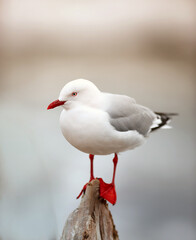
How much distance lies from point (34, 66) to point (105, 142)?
0.98 m

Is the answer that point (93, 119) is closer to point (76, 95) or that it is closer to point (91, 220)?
point (76, 95)

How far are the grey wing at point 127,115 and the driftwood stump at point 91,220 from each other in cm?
22

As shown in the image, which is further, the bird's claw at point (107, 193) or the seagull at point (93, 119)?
the bird's claw at point (107, 193)

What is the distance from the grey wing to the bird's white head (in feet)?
0.21

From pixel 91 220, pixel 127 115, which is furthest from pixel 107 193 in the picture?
pixel 127 115

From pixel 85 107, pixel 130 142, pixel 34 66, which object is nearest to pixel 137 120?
pixel 130 142

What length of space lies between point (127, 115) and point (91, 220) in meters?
0.35

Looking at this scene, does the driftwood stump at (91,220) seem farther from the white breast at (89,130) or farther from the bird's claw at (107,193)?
the white breast at (89,130)

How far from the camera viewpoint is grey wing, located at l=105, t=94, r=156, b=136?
978mm

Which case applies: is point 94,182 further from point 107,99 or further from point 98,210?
point 107,99

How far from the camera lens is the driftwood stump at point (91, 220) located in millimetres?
972

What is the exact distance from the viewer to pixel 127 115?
1047 mm

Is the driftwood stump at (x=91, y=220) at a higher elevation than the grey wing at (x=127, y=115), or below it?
below

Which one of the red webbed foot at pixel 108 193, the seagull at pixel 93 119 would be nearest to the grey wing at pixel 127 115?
the seagull at pixel 93 119
